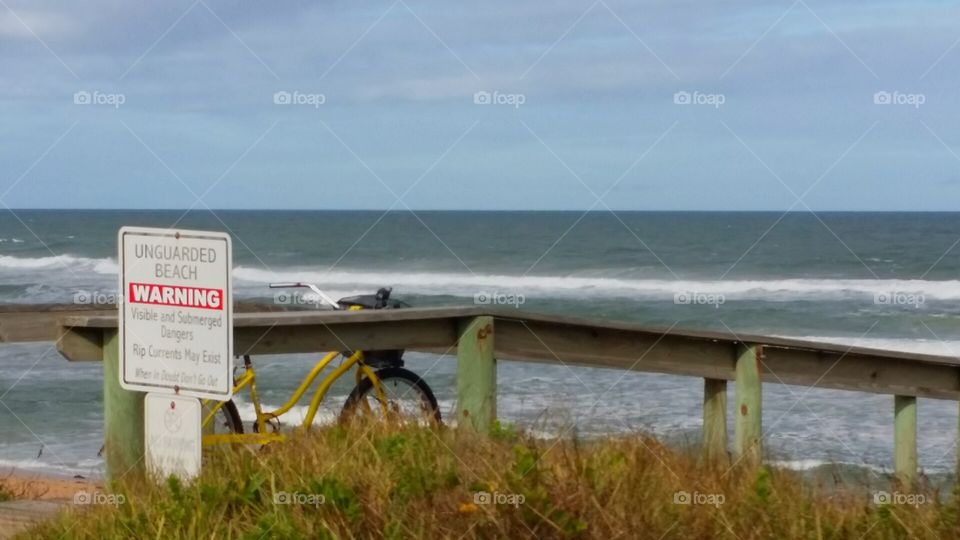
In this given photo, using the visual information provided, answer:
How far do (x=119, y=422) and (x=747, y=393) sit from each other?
10.4ft

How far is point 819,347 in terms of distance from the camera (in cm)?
712

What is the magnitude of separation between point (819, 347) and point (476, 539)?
3.74 meters

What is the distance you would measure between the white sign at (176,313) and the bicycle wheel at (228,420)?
79.1 inches

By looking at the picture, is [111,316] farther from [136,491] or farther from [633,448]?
[633,448]

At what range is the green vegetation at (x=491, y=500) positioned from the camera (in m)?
3.96

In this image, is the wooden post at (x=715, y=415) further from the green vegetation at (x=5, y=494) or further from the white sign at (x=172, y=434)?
the green vegetation at (x=5, y=494)

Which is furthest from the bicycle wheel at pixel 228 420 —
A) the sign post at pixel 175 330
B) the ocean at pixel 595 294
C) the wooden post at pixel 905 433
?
the wooden post at pixel 905 433

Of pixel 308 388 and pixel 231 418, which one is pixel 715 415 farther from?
pixel 231 418

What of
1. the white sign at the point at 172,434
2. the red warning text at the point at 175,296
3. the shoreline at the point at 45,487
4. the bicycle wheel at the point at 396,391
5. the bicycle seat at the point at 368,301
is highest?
the bicycle seat at the point at 368,301

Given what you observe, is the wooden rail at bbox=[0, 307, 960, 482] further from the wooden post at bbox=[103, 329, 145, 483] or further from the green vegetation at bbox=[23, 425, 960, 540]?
the green vegetation at bbox=[23, 425, 960, 540]

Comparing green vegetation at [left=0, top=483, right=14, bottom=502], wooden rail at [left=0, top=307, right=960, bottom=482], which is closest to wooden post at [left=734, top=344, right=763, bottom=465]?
A: wooden rail at [left=0, top=307, right=960, bottom=482]

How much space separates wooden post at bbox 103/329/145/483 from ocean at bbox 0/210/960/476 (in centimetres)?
146

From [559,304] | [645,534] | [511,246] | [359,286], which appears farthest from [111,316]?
[511,246]

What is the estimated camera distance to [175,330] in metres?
4.60
